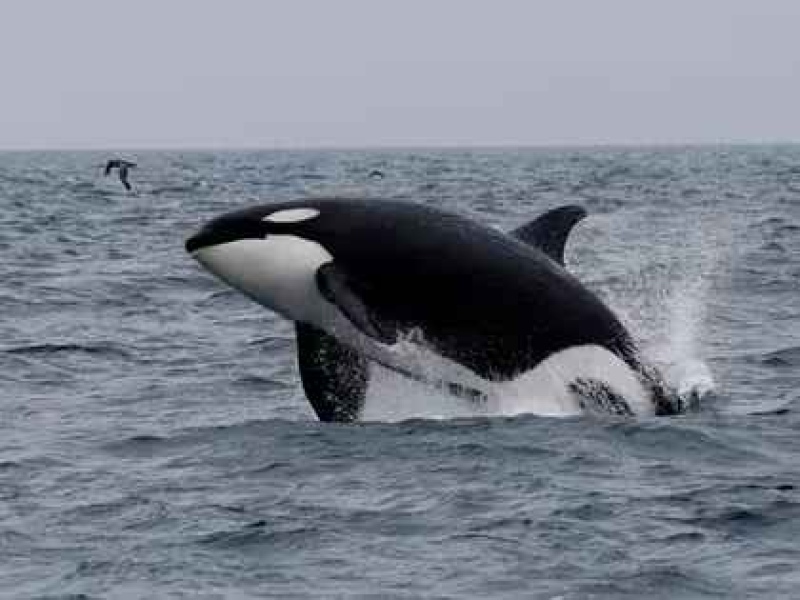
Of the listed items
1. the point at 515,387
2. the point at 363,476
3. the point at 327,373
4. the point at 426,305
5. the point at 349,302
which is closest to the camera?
the point at 363,476

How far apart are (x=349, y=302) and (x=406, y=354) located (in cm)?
66

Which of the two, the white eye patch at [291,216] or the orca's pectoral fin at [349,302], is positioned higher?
the white eye patch at [291,216]

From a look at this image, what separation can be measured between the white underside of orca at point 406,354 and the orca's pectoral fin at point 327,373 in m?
0.08

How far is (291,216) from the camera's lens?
467 inches

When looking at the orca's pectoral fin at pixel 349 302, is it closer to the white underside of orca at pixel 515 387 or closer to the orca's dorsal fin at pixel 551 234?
the white underside of orca at pixel 515 387

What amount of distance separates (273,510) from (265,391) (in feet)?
16.1

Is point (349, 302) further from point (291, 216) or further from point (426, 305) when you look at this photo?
point (291, 216)

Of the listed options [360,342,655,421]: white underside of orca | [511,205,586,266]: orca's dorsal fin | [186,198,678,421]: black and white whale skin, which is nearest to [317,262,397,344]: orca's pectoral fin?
[186,198,678,421]: black and white whale skin

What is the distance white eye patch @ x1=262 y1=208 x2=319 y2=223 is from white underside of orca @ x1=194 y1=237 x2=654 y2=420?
14 cm

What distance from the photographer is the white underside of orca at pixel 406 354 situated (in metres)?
11.8

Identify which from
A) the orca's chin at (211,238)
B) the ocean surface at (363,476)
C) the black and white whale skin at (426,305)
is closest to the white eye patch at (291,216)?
the black and white whale skin at (426,305)

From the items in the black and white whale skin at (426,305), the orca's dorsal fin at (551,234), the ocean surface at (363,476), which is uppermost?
the orca's dorsal fin at (551,234)

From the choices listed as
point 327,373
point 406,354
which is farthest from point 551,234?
point 327,373

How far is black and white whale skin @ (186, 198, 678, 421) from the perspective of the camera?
11.7m
